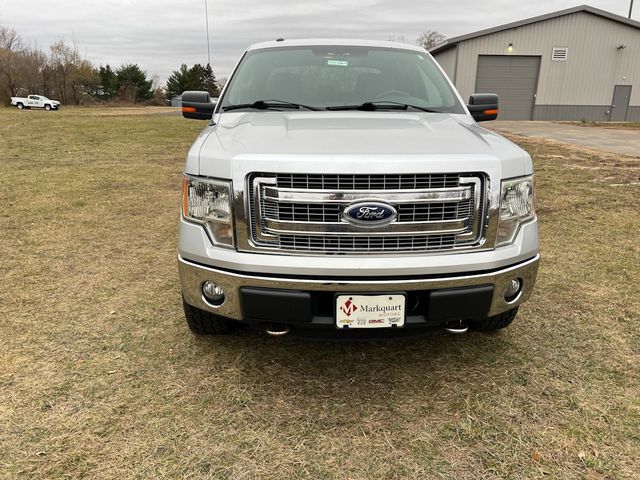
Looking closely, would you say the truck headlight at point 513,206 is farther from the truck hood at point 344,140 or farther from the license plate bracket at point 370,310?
the license plate bracket at point 370,310

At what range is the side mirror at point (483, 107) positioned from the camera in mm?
3732

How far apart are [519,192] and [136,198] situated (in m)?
5.51

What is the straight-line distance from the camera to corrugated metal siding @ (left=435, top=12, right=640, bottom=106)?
25094 mm

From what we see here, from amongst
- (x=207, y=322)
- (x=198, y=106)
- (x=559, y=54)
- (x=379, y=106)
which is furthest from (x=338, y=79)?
(x=559, y=54)

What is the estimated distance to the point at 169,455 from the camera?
209 centimetres

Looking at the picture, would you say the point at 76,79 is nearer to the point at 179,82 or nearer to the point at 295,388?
the point at 179,82

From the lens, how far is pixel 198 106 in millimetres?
3820

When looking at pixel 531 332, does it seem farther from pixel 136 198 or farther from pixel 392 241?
pixel 136 198

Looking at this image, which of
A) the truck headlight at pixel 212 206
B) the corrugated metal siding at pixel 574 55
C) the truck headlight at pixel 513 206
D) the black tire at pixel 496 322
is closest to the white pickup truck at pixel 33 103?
the corrugated metal siding at pixel 574 55

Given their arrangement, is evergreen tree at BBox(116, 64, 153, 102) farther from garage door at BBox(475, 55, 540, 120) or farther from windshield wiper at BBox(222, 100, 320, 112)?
windshield wiper at BBox(222, 100, 320, 112)

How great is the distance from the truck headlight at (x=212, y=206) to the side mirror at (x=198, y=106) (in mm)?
1564

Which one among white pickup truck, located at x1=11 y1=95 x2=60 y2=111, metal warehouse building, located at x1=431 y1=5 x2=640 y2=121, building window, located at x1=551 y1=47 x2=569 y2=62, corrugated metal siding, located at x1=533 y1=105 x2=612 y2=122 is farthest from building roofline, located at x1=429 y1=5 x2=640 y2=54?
white pickup truck, located at x1=11 y1=95 x2=60 y2=111

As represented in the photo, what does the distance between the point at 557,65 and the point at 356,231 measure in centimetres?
2799

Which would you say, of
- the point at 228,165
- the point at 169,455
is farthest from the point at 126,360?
the point at 228,165
